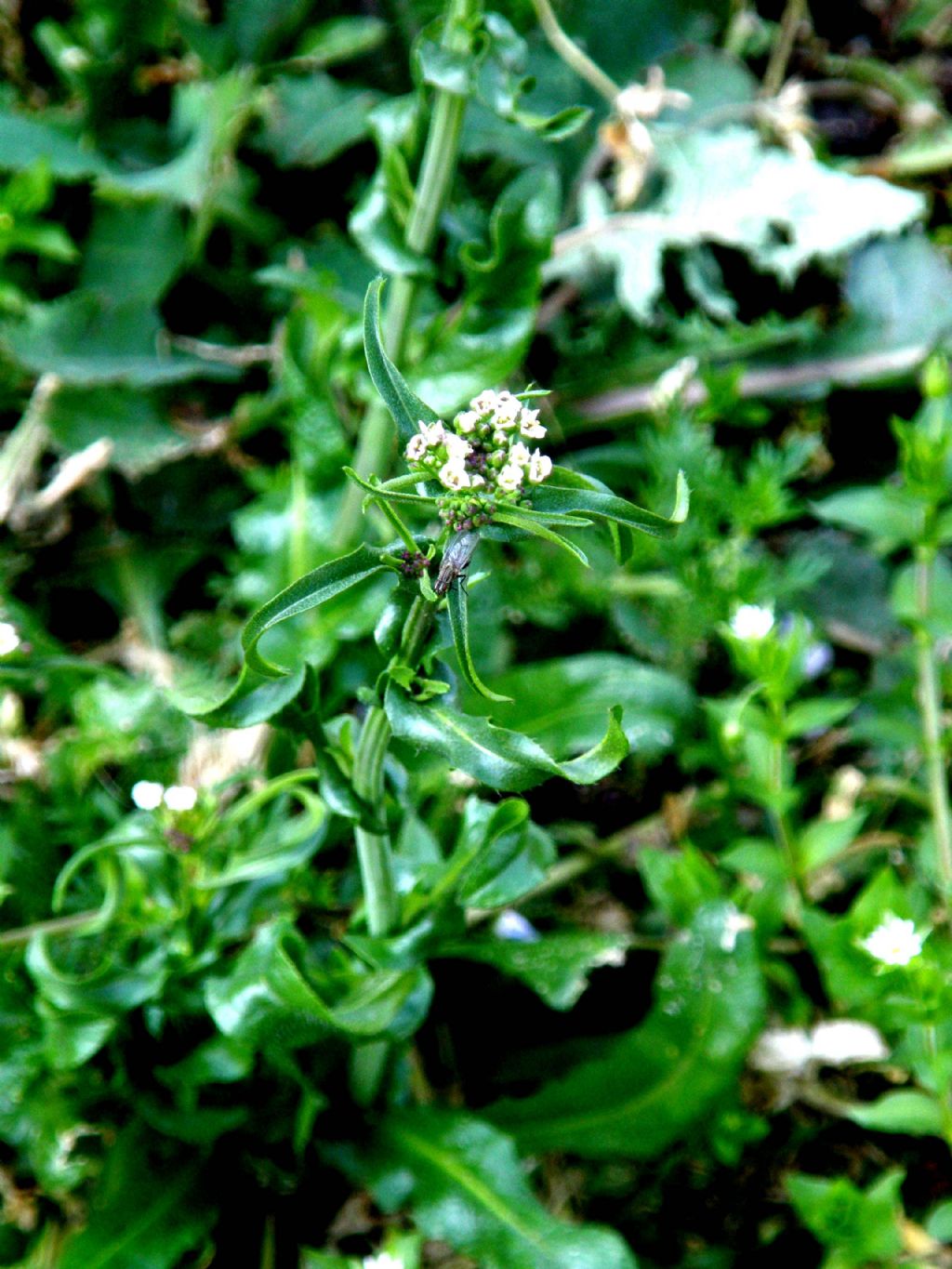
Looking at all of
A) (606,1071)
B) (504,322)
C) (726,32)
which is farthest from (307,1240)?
(726,32)

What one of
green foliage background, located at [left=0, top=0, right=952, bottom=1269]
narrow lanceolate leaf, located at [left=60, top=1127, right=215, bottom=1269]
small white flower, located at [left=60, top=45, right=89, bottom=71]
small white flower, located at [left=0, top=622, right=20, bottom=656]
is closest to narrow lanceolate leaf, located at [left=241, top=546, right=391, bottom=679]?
green foliage background, located at [left=0, top=0, right=952, bottom=1269]

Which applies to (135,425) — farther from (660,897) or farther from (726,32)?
(726,32)

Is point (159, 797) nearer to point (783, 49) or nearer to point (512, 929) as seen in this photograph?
point (512, 929)

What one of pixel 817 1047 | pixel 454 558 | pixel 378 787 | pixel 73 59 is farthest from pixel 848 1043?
pixel 73 59

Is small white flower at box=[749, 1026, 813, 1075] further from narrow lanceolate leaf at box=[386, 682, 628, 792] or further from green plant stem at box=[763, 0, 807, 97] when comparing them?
green plant stem at box=[763, 0, 807, 97]

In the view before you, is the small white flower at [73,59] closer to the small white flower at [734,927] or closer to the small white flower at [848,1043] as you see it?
the small white flower at [734,927]

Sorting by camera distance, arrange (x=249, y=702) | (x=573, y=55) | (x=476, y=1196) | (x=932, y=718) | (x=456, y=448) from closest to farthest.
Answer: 1. (x=456, y=448)
2. (x=249, y=702)
3. (x=476, y=1196)
4. (x=932, y=718)
5. (x=573, y=55)
